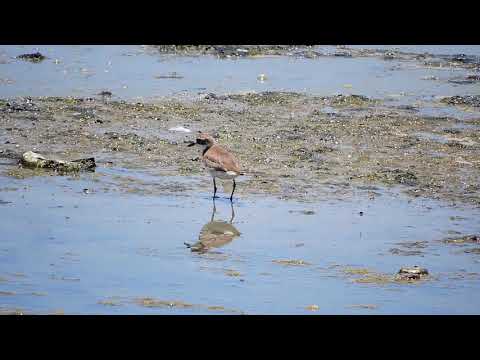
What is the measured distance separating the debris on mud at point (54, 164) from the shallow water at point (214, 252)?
34cm

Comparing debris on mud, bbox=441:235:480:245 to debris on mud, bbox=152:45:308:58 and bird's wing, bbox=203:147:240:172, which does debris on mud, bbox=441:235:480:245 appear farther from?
debris on mud, bbox=152:45:308:58

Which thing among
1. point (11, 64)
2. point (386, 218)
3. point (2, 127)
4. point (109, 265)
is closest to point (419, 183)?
point (386, 218)

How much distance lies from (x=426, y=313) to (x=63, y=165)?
21.5ft

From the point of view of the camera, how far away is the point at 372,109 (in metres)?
17.6

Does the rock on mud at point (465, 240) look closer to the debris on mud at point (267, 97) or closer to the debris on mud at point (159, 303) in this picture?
the debris on mud at point (159, 303)

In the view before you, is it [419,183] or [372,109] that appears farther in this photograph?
[372,109]

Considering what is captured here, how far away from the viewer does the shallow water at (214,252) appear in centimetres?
844

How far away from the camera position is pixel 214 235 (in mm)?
10688

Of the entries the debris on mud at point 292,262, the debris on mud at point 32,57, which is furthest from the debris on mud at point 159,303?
the debris on mud at point 32,57

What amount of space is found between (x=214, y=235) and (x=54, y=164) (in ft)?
11.2

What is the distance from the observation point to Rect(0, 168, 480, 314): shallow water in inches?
332

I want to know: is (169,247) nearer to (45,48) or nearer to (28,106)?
(28,106)

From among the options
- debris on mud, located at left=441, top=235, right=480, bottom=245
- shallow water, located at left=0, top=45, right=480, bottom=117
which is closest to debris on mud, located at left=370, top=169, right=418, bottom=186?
debris on mud, located at left=441, top=235, right=480, bottom=245

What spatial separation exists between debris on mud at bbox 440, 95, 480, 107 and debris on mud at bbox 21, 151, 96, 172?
340 inches
